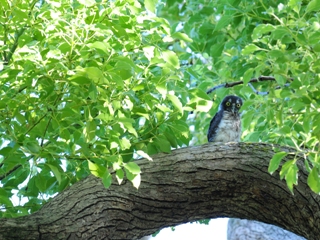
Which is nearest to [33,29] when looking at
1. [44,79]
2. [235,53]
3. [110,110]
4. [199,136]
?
[44,79]

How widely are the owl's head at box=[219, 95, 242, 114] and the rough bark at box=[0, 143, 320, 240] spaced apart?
1.72 meters

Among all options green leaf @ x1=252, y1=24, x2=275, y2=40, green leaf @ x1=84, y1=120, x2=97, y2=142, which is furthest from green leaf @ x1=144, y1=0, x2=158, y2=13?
green leaf @ x1=84, y1=120, x2=97, y2=142

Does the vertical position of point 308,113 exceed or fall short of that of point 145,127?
it falls short

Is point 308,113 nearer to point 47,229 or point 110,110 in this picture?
point 110,110

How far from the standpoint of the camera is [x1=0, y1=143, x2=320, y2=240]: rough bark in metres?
4.08

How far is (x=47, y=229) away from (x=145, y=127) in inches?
39.2

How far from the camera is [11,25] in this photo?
3.76 meters

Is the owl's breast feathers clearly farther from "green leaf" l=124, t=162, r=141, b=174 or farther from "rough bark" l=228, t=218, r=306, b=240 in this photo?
"green leaf" l=124, t=162, r=141, b=174

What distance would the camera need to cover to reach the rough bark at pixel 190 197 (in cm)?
408

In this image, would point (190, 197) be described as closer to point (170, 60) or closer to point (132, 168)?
point (132, 168)

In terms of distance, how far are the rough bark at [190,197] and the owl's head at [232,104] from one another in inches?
67.6

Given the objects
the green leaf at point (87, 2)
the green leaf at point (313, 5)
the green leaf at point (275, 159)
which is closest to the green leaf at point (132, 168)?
the green leaf at point (275, 159)

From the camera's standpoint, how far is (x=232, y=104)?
6.01m

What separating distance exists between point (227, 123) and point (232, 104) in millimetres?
260
